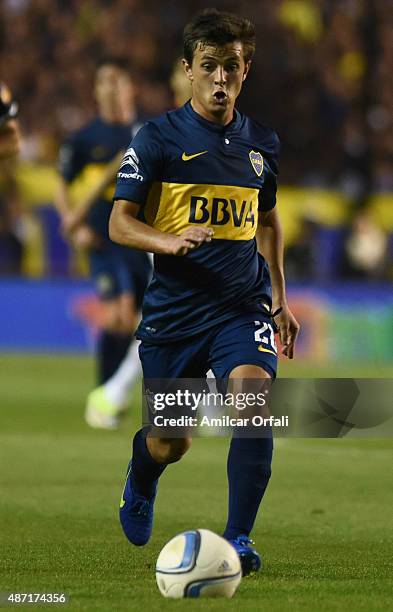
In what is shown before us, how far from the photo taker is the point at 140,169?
275 inches

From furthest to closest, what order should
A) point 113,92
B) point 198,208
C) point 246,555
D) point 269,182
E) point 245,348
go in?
point 113,92, point 269,182, point 198,208, point 245,348, point 246,555

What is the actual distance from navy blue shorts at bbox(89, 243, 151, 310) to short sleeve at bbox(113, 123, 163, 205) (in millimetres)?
6485

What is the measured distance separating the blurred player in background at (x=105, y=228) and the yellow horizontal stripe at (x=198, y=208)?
623 cm

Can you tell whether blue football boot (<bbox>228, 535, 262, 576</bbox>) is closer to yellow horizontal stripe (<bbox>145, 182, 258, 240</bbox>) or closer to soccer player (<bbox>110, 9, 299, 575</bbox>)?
soccer player (<bbox>110, 9, 299, 575</bbox>)

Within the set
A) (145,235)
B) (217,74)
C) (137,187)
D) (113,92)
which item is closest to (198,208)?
(137,187)

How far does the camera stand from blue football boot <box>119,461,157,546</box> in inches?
294

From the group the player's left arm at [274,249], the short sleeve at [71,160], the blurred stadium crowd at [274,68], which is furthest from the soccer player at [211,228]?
the blurred stadium crowd at [274,68]

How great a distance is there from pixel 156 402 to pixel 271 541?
3.51ft

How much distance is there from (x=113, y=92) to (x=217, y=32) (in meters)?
6.55

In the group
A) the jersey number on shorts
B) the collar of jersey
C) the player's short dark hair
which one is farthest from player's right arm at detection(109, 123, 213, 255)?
the jersey number on shorts

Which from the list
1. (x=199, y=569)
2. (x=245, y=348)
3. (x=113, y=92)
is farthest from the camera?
(x=113, y=92)

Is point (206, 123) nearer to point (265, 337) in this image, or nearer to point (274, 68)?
point (265, 337)

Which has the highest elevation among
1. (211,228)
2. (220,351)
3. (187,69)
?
(187,69)

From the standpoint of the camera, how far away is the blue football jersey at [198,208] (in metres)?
7.06
